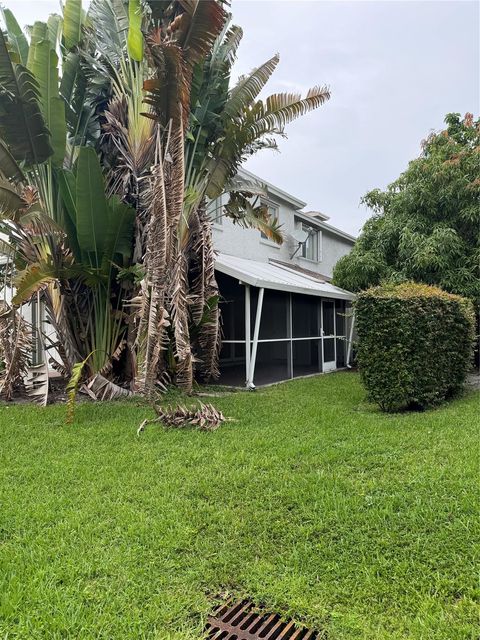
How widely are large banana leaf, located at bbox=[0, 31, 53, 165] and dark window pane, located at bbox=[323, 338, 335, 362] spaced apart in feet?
35.3

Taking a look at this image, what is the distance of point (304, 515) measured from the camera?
4172 millimetres

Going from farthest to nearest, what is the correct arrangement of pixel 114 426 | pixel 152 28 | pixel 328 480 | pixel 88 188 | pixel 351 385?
pixel 351 385 → pixel 152 28 → pixel 88 188 → pixel 114 426 → pixel 328 480

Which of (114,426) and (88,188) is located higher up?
(88,188)

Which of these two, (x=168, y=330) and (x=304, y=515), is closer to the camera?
(x=304, y=515)

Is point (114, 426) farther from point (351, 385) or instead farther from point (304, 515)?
point (351, 385)

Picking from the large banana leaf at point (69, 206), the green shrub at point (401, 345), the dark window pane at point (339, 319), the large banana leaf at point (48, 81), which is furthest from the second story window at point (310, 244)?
the large banana leaf at point (48, 81)

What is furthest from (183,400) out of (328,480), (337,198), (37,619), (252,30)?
(337,198)

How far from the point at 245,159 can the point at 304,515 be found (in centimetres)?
882

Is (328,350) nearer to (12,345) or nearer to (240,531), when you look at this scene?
(12,345)

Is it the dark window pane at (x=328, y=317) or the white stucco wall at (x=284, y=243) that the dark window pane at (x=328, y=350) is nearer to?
the dark window pane at (x=328, y=317)

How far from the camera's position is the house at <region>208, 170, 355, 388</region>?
1216cm

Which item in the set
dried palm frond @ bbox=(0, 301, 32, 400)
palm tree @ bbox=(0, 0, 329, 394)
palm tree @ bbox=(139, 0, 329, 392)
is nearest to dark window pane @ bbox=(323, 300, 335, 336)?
palm tree @ bbox=(139, 0, 329, 392)

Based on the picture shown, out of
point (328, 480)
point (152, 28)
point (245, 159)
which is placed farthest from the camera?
point (245, 159)

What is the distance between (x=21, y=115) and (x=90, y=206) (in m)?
2.06
